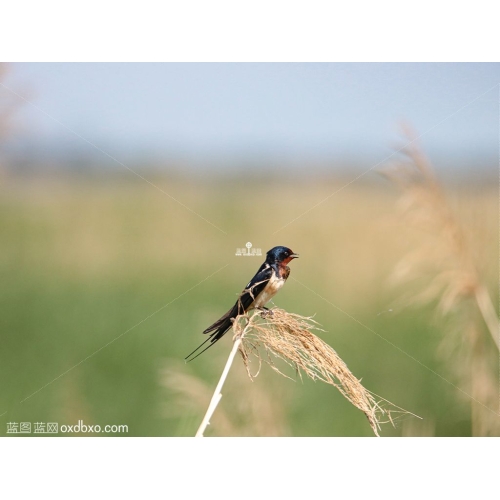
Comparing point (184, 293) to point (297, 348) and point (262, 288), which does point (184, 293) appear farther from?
point (297, 348)

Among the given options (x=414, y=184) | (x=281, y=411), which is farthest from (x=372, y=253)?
(x=281, y=411)

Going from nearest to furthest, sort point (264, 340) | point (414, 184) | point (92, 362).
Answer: point (264, 340), point (414, 184), point (92, 362)

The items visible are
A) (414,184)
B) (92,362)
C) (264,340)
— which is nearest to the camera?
(264,340)

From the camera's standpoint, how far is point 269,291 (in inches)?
125

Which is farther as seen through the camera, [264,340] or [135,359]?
[135,359]

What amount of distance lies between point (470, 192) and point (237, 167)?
1351 millimetres

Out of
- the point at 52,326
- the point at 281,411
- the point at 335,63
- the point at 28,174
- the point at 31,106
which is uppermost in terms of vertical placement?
the point at 335,63

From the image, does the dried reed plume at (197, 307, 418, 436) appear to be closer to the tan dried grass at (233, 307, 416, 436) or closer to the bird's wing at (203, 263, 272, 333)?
the tan dried grass at (233, 307, 416, 436)

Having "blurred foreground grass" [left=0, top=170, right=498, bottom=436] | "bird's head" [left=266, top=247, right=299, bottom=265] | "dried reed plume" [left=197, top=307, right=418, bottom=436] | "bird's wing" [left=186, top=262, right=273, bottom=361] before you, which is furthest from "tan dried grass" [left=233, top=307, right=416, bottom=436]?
"blurred foreground grass" [left=0, top=170, right=498, bottom=436]

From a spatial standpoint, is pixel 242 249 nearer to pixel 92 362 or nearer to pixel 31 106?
pixel 92 362

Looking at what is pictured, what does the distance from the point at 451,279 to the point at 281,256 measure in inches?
35.2

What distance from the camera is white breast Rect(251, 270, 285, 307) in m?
3.17

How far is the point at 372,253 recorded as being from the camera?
142 inches

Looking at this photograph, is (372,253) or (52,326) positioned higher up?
(372,253)
